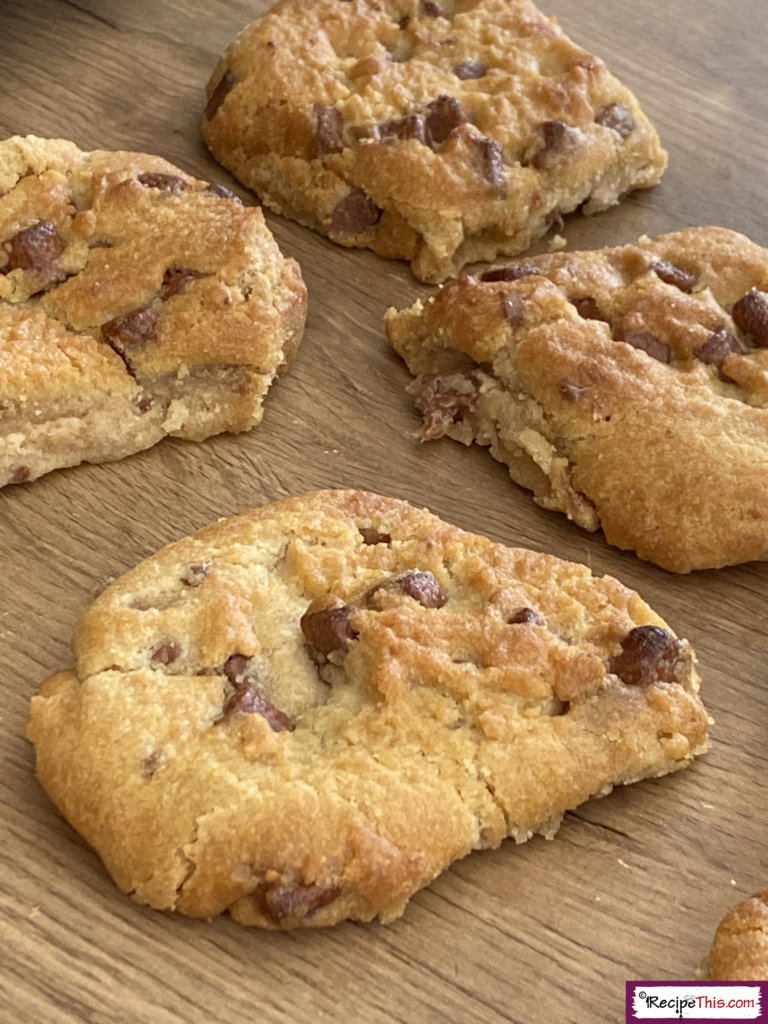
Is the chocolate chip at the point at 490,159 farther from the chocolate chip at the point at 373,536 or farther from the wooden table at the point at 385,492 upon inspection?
the chocolate chip at the point at 373,536

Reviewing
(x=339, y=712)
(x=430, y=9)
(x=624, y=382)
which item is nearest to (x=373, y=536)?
(x=339, y=712)

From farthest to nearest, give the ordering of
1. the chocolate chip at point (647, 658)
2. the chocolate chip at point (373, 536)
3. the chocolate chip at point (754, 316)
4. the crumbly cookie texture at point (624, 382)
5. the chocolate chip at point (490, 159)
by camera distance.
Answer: the chocolate chip at point (490, 159), the chocolate chip at point (754, 316), the crumbly cookie texture at point (624, 382), the chocolate chip at point (373, 536), the chocolate chip at point (647, 658)

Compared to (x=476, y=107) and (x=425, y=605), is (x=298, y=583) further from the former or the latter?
(x=476, y=107)

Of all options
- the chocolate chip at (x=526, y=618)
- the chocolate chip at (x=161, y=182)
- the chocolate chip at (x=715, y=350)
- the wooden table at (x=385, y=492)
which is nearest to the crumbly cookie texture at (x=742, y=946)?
the wooden table at (x=385, y=492)

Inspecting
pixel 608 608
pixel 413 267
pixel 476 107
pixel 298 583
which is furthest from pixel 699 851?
pixel 476 107

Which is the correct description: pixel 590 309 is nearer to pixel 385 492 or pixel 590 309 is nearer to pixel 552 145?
pixel 552 145

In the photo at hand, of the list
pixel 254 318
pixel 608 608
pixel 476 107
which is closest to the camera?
pixel 608 608

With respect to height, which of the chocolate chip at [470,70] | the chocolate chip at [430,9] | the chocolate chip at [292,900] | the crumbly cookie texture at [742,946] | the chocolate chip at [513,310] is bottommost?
the chocolate chip at [292,900]

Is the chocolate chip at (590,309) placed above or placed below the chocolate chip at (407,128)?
below
